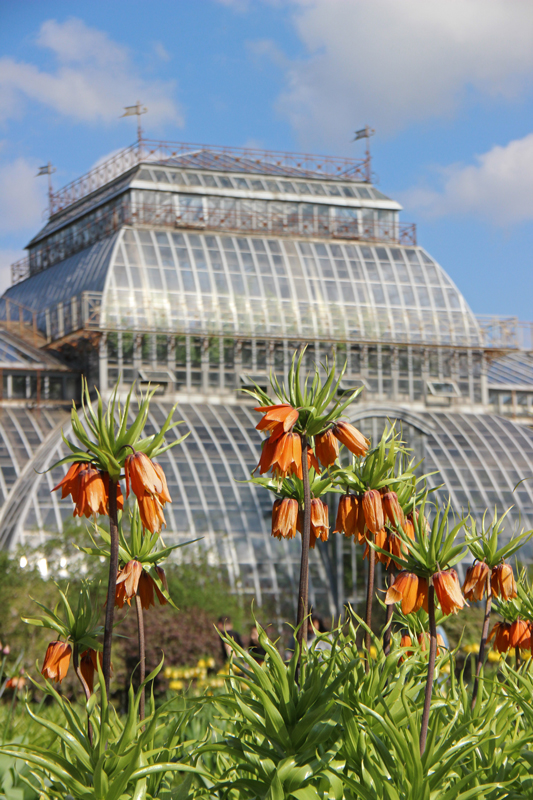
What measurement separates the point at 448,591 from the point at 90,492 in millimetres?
2100

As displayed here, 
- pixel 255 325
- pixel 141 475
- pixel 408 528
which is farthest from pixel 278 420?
pixel 255 325

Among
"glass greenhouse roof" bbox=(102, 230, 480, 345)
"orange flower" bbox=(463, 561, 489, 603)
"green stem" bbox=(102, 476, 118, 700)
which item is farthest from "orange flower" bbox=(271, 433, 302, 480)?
"glass greenhouse roof" bbox=(102, 230, 480, 345)

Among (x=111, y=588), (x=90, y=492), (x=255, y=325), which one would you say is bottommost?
A: (x=111, y=588)

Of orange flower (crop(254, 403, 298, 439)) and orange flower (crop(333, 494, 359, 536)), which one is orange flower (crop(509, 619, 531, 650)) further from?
orange flower (crop(254, 403, 298, 439))

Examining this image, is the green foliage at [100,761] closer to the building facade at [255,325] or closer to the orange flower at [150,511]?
the orange flower at [150,511]

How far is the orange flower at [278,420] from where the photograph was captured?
5.63 meters

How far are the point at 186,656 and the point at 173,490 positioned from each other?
942 centimetres

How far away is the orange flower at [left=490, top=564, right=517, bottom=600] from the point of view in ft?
22.8

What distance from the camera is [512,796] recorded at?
17.2ft

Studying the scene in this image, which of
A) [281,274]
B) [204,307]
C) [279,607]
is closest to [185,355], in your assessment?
[204,307]

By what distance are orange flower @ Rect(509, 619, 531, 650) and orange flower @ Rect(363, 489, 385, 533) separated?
1823 millimetres

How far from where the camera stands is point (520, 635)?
7.32 metres

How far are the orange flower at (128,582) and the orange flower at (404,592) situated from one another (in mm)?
1539

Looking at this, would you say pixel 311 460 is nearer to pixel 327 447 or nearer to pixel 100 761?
pixel 327 447
